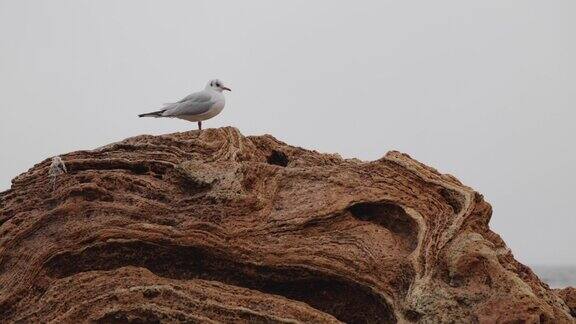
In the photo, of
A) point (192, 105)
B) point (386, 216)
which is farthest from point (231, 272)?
point (192, 105)

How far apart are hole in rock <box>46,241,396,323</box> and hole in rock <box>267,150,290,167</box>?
12.1 ft

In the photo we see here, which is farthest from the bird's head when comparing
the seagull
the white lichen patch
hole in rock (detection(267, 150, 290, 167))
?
the white lichen patch

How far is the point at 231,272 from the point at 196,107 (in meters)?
4.90

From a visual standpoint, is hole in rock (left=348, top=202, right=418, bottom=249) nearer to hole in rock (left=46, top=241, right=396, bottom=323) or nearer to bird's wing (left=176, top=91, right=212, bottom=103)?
hole in rock (left=46, top=241, right=396, bottom=323)

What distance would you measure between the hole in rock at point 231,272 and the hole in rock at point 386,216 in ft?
5.03

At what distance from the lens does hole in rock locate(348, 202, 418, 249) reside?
14.8 metres

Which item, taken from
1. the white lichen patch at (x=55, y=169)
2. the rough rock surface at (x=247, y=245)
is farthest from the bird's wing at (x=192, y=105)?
the white lichen patch at (x=55, y=169)

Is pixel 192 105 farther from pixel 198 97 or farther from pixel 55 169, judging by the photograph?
pixel 55 169

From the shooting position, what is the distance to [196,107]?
1756cm

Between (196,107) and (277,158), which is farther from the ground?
(196,107)

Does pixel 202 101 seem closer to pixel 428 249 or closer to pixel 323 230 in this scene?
pixel 323 230

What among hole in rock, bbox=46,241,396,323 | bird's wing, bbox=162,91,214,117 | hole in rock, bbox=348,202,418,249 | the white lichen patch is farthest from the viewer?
bird's wing, bbox=162,91,214,117

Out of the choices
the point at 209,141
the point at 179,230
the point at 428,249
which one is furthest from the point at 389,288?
the point at 209,141

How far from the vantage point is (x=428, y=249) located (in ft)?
45.7
